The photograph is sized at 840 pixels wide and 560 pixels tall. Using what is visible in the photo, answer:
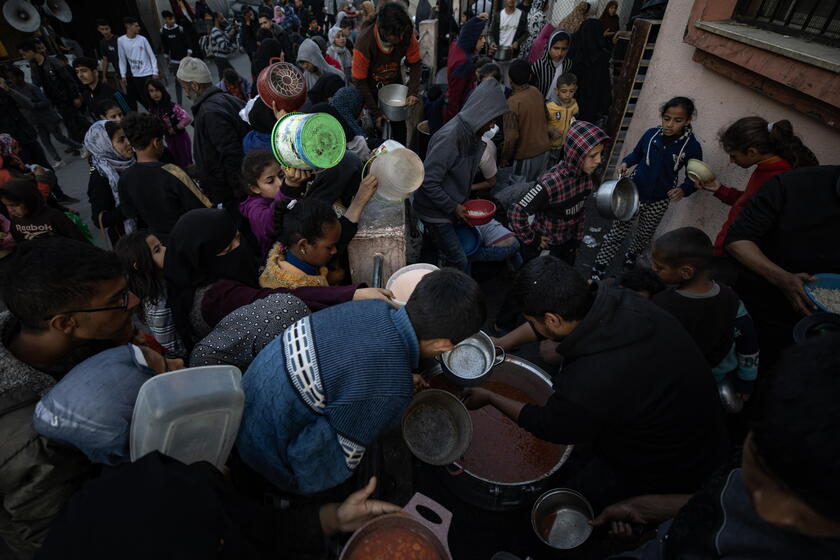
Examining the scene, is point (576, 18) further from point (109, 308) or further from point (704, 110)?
point (109, 308)

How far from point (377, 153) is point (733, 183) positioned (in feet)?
12.1

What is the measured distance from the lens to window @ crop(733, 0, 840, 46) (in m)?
3.11

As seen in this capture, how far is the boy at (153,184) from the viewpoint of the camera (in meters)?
3.31

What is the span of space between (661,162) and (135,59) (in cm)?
1014

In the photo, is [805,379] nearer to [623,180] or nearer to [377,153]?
[377,153]

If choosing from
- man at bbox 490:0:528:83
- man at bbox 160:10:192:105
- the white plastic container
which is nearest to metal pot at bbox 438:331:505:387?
the white plastic container

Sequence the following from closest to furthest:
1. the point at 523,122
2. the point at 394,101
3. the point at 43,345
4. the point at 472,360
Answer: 1. the point at 43,345
2. the point at 472,360
3. the point at 523,122
4. the point at 394,101

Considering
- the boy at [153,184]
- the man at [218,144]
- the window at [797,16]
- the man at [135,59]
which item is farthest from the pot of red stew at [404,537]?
the man at [135,59]

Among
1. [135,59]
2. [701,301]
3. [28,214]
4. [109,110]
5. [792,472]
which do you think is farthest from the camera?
[135,59]

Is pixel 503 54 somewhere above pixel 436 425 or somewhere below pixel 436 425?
above

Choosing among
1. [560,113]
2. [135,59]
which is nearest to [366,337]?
[560,113]

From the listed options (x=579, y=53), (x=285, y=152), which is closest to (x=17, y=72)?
(x=285, y=152)

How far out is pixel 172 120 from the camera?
5848 mm

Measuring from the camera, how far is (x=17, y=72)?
6.84 meters
